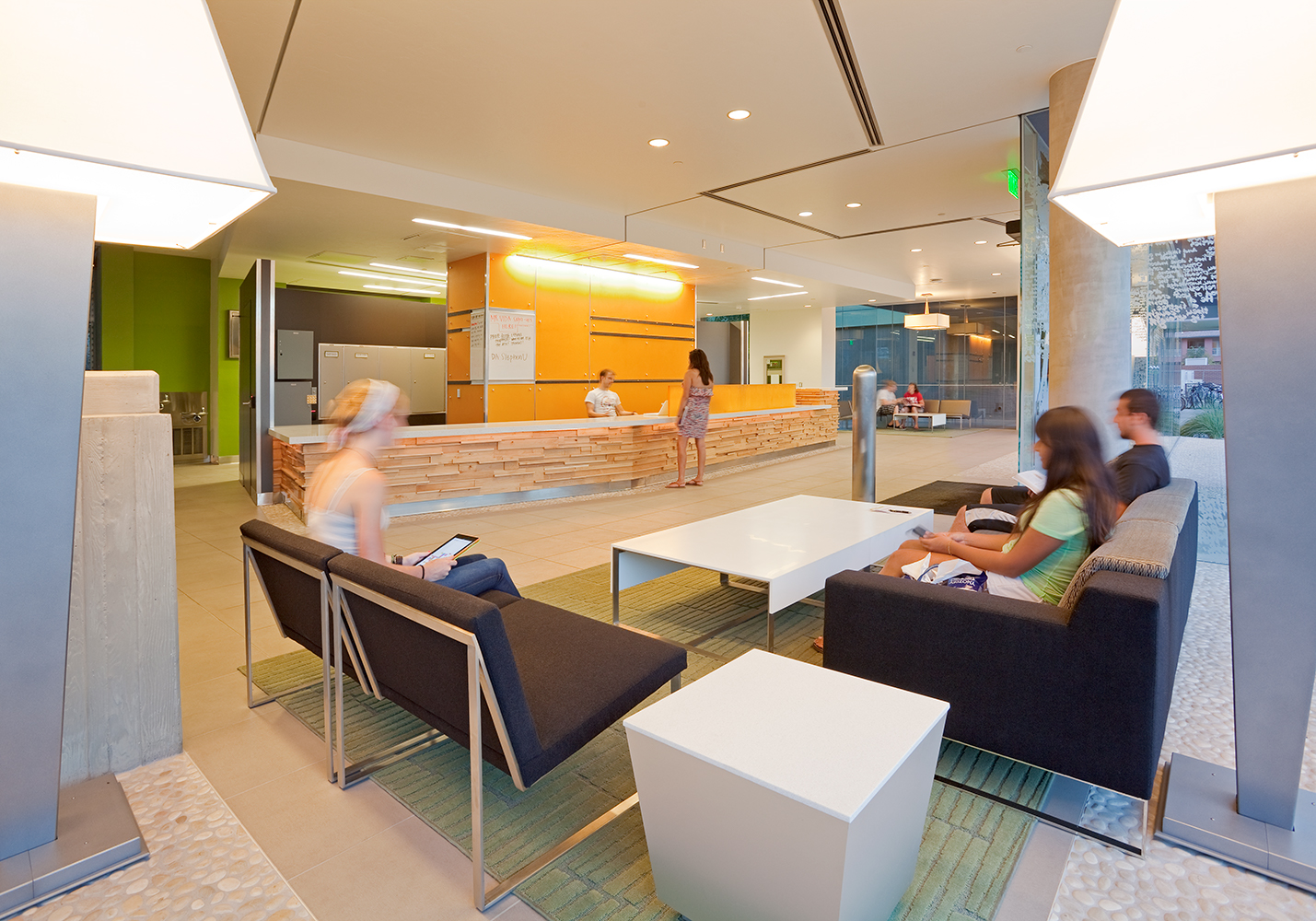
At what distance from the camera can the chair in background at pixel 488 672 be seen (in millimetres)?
1523

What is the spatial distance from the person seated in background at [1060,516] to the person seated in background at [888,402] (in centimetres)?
1574

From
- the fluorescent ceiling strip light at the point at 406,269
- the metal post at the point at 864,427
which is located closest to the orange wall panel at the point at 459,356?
the fluorescent ceiling strip light at the point at 406,269

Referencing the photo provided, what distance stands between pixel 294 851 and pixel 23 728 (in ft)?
2.31

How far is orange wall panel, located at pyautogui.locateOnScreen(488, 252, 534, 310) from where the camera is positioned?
857 cm

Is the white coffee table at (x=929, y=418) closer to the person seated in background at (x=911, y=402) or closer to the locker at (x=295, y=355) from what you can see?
the person seated in background at (x=911, y=402)

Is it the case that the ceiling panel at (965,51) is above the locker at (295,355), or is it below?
above

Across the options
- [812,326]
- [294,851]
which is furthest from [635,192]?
[812,326]

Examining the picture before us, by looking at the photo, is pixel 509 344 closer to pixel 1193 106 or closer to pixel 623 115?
pixel 623 115

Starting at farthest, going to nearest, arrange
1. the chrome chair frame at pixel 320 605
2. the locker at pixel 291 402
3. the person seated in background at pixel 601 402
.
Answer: the locker at pixel 291 402 → the person seated in background at pixel 601 402 → the chrome chair frame at pixel 320 605

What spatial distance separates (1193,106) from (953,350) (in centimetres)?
1780

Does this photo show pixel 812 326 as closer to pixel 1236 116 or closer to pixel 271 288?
pixel 271 288

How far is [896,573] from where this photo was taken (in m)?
2.97

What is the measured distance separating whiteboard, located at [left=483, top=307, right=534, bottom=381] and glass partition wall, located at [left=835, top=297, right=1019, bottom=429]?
10814mm

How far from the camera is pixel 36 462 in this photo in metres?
1.60
